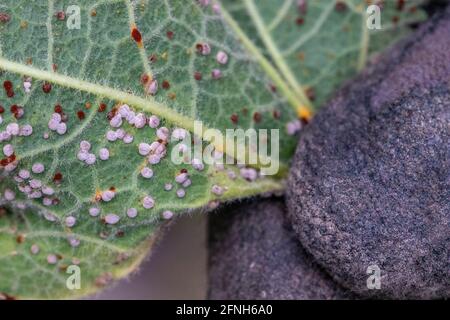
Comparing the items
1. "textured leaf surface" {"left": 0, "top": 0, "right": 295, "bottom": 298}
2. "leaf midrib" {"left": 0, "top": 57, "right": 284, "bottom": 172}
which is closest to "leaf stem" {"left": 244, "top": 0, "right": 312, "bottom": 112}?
"textured leaf surface" {"left": 0, "top": 0, "right": 295, "bottom": 298}

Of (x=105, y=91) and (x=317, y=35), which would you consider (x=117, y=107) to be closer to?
(x=105, y=91)

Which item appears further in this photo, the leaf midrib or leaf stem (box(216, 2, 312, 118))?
leaf stem (box(216, 2, 312, 118))

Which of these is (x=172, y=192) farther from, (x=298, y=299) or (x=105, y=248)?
(x=298, y=299)

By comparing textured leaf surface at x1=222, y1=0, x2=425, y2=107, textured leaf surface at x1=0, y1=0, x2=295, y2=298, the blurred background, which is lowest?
the blurred background

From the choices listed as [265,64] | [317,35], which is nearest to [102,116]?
[265,64]

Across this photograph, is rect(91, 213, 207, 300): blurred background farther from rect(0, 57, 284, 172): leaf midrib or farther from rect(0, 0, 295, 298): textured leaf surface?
rect(0, 57, 284, 172): leaf midrib

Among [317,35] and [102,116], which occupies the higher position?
[317,35]

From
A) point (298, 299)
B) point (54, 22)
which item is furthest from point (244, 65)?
point (298, 299)

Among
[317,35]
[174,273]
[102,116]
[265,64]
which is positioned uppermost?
[317,35]
